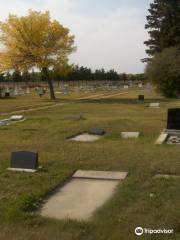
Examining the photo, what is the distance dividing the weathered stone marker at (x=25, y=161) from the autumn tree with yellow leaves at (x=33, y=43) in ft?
99.4

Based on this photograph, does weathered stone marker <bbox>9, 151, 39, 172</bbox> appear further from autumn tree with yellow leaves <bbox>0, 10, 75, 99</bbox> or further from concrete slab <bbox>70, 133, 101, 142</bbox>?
autumn tree with yellow leaves <bbox>0, 10, 75, 99</bbox>

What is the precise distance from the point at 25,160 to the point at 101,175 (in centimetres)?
162

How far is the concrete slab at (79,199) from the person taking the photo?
6.05 m

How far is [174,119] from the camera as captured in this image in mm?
14812

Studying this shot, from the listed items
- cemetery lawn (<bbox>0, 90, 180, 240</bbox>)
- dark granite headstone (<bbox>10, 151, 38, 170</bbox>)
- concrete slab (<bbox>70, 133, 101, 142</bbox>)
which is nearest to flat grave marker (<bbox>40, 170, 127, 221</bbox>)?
cemetery lawn (<bbox>0, 90, 180, 240</bbox>)

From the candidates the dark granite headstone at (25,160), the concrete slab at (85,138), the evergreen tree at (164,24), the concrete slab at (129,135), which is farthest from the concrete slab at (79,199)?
the evergreen tree at (164,24)

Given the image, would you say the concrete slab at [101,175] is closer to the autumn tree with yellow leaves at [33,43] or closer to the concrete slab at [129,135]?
the concrete slab at [129,135]

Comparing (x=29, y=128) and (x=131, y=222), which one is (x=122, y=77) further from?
(x=131, y=222)

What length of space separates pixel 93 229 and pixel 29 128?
37.3ft

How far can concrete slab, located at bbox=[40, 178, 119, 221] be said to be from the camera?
19.9 feet

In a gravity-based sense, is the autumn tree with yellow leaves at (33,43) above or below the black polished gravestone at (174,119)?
above

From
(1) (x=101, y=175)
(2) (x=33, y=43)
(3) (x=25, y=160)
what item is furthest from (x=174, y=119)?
(2) (x=33, y=43)

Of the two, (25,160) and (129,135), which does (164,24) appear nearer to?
(129,135)

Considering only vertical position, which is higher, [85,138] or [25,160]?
[25,160]
